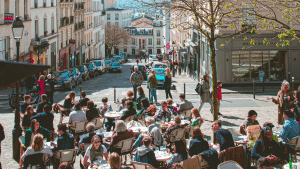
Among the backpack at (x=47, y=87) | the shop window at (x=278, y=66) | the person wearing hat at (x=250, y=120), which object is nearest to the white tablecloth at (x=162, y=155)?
the person wearing hat at (x=250, y=120)

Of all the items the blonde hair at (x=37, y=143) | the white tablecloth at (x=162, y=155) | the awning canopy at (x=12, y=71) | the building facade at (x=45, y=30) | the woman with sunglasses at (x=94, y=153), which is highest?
the building facade at (x=45, y=30)

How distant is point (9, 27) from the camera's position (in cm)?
3022

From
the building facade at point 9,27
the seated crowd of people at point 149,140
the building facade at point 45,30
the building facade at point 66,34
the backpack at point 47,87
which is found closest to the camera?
the seated crowd of people at point 149,140

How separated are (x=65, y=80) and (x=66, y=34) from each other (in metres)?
25.6

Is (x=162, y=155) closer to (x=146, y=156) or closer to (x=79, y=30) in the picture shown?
(x=146, y=156)

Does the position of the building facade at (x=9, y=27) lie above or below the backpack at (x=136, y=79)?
above

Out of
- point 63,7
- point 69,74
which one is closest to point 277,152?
point 69,74

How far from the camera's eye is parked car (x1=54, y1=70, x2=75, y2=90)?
27391 millimetres

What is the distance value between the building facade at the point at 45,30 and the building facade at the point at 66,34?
6.85ft

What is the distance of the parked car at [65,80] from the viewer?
2739cm

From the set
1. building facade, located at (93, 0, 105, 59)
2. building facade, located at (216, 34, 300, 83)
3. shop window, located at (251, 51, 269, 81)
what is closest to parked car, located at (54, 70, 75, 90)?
building facade, located at (216, 34, 300, 83)

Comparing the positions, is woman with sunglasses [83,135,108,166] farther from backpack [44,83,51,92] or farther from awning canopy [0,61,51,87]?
backpack [44,83,51,92]

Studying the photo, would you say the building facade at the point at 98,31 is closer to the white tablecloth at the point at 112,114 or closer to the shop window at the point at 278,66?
the shop window at the point at 278,66

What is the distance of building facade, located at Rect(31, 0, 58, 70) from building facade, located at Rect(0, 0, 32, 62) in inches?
56.3
